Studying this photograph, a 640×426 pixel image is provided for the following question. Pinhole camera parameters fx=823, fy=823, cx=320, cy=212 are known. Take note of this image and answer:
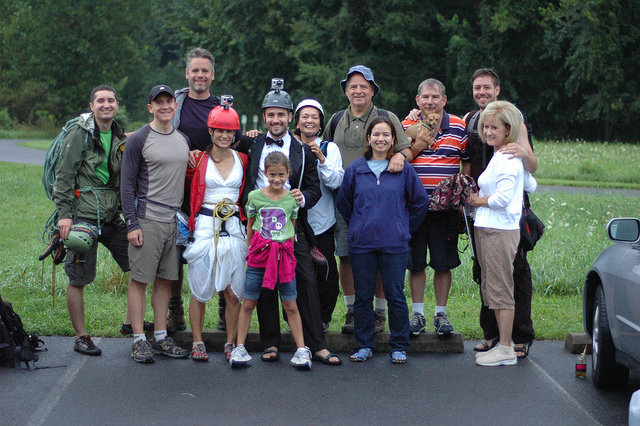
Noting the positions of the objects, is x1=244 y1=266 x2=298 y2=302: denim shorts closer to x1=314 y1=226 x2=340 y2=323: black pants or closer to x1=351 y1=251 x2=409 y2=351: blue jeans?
x1=314 y1=226 x2=340 y2=323: black pants

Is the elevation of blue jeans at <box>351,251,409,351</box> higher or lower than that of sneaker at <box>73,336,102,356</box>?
higher

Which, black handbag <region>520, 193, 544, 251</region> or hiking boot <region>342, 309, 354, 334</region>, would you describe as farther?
hiking boot <region>342, 309, 354, 334</region>

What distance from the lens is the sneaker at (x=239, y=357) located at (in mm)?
6410

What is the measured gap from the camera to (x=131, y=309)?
6637mm

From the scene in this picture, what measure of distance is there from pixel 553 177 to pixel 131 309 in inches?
672

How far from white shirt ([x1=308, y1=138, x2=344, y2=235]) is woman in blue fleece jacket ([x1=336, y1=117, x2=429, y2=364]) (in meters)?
0.14

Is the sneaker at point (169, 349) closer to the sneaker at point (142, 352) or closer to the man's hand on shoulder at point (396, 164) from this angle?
the sneaker at point (142, 352)

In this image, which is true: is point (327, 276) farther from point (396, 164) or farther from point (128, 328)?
point (128, 328)

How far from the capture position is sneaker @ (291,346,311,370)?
639cm

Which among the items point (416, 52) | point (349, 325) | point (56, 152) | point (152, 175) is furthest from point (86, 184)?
point (416, 52)

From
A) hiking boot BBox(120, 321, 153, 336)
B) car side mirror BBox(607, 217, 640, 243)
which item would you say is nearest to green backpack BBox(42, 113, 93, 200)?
hiking boot BBox(120, 321, 153, 336)

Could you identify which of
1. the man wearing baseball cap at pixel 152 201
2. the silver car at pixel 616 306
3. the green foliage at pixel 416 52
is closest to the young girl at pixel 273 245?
the man wearing baseball cap at pixel 152 201

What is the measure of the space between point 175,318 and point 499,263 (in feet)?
9.33

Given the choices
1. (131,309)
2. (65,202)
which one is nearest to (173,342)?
(131,309)
